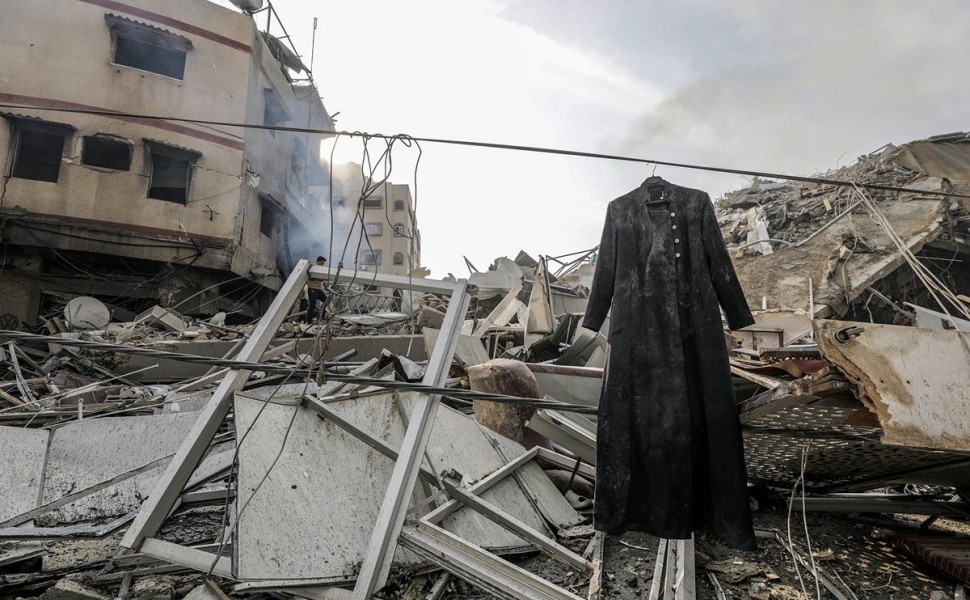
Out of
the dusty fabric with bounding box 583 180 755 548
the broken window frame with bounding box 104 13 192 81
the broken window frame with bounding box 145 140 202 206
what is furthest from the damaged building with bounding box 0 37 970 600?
the broken window frame with bounding box 104 13 192 81

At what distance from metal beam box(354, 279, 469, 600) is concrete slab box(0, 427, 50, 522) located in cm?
297

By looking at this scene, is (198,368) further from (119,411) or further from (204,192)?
(204,192)

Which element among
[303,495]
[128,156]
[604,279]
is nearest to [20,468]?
[303,495]

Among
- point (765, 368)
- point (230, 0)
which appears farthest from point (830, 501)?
point (230, 0)

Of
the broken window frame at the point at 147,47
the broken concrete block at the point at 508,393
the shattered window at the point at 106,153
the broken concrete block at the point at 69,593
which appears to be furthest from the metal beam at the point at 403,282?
the broken window frame at the point at 147,47

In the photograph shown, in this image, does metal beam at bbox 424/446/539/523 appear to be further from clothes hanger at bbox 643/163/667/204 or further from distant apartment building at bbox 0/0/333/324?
distant apartment building at bbox 0/0/333/324

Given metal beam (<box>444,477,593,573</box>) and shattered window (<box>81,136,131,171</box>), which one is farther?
shattered window (<box>81,136,131,171</box>)

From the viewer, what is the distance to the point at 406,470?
9.20 ft

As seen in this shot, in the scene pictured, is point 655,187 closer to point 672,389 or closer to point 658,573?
point 672,389

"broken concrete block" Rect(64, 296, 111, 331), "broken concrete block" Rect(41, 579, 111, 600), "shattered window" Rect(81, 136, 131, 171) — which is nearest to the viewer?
"broken concrete block" Rect(41, 579, 111, 600)

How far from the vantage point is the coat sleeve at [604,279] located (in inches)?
116

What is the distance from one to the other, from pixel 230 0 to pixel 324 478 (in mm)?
18324

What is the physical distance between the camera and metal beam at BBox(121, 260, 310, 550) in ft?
8.55

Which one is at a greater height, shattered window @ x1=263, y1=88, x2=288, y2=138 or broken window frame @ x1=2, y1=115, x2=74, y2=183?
shattered window @ x1=263, y1=88, x2=288, y2=138
